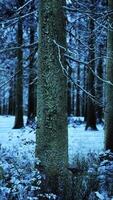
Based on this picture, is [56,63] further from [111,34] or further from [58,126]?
[111,34]

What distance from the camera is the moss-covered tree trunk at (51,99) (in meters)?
7.38

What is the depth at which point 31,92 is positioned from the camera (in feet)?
77.4

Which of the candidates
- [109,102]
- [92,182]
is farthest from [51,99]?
[109,102]

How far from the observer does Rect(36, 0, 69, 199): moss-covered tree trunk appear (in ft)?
24.2

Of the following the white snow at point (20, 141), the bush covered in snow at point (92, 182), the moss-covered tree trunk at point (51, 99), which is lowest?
the bush covered in snow at point (92, 182)

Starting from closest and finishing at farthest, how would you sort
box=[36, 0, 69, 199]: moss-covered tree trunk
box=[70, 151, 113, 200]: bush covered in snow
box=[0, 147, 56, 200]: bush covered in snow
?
Answer: box=[0, 147, 56, 200]: bush covered in snow < box=[70, 151, 113, 200]: bush covered in snow < box=[36, 0, 69, 199]: moss-covered tree trunk

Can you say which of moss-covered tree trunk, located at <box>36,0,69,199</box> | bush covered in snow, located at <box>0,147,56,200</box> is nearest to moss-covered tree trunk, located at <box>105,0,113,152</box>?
moss-covered tree trunk, located at <box>36,0,69,199</box>

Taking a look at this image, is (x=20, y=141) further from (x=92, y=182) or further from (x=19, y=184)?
(x=19, y=184)

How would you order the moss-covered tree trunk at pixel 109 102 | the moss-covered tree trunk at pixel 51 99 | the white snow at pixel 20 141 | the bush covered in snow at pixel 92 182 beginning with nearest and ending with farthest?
the bush covered in snow at pixel 92 182 < the moss-covered tree trunk at pixel 51 99 < the moss-covered tree trunk at pixel 109 102 < the white snow at pixel 20 141

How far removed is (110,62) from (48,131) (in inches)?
167

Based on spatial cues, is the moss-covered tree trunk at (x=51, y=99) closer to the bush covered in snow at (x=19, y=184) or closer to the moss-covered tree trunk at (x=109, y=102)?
the bush covered in snow at (x=19, y=184)

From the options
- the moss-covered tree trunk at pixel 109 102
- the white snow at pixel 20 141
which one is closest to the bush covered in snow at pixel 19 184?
the white snow at pixel 20 141

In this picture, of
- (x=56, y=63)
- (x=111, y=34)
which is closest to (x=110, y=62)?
(x=111, y=34)

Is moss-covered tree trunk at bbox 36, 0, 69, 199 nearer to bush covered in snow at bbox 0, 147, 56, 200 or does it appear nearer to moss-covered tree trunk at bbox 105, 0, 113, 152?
bush covered in snow at bbox 0, 147, 56, 200
